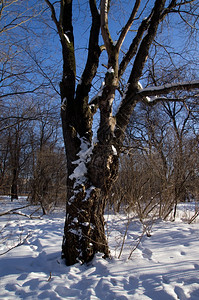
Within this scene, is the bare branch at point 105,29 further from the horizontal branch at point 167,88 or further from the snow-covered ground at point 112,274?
the snow-covered ground at point 112,274

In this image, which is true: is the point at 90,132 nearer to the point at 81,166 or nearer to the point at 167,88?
the point at 81,166

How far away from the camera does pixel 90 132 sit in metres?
3.14

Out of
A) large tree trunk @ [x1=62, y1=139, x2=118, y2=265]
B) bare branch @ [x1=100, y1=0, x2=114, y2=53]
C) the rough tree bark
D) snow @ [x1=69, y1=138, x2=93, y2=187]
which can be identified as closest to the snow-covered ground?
large tree trunk @ [x1=62, y1=139, x2=118, y2=265]

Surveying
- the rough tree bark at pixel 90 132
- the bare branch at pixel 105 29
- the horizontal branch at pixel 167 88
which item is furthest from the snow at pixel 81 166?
the bare branch at pixel 105 29

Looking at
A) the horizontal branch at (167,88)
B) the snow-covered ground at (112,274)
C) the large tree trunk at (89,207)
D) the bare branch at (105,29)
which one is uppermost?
the bare branch at (105,29)

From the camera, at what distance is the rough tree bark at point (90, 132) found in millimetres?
2676

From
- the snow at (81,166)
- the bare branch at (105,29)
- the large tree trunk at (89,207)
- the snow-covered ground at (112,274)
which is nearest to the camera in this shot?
the snow-covered ground at (112,274)

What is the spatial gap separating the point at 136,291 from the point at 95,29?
13.9ft

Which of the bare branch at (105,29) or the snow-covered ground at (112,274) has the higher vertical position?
the bare branch at (105,29)

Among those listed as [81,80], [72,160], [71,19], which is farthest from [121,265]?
[71,19]

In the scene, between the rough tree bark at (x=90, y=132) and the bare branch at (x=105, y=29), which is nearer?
the rough tree bark at (x=90, y=132)

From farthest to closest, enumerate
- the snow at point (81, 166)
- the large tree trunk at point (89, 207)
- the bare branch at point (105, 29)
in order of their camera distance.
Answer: the bare branch at point (105, 29) → the snow at point (81, 166) → the large tree trunk at point (89, 207)

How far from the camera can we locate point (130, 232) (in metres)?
4.24

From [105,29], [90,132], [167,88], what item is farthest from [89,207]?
[105,29]
